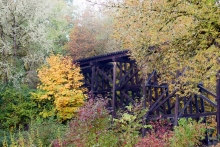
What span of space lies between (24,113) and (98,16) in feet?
44.8

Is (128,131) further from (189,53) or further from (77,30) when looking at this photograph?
(77,30)

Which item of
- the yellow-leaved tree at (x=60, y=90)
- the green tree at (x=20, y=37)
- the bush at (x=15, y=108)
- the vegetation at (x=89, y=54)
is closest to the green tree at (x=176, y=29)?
the vegetation at (x=89, y=54)

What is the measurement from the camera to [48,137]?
31.6ft

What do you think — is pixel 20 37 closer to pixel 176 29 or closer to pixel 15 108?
pixel 15 108


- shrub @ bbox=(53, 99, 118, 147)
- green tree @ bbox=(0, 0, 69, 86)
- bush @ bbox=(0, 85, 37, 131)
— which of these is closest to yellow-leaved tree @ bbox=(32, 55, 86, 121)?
bush @ bbox=(0, 85, 37, 131)

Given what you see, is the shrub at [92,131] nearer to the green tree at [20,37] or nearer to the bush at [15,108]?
the bush at [15,108]

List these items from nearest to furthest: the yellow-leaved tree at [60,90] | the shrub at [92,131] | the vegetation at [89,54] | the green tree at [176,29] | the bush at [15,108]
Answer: the green tree at [176,29], the shrub at [92,131], the vegetation at [89,54], the yellow-leaved tree at [60,90], the bush at [15,108]

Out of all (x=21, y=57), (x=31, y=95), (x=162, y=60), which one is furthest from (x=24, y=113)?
(x=162, y=60)

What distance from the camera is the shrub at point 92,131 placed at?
641 centimetres

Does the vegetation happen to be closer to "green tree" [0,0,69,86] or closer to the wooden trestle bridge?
"green tree" [0,0,69,86]

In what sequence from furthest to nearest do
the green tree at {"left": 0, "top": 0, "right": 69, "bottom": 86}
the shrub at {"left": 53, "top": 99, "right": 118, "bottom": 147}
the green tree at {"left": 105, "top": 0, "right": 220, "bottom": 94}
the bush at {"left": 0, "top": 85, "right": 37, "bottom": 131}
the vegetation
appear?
the green tree at {"left": 0, "top": 0, "right": 69, "bottom": 86}, the bush at {"left": 0, "top": 85, "right": 37, "bottom": 131}, the vegetation, the shrub at {"left": 53, "top": 99, "right": 118, "bottom": 147}, the green tree at {"left": 105, "top": 0, "right": 220, "bottom": 94}

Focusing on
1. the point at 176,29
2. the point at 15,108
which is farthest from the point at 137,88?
the point at 176,29

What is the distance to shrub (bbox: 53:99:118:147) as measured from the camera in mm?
6414

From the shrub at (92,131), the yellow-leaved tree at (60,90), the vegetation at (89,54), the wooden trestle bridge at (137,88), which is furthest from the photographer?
the yellow-leaved tree at (60,90)
